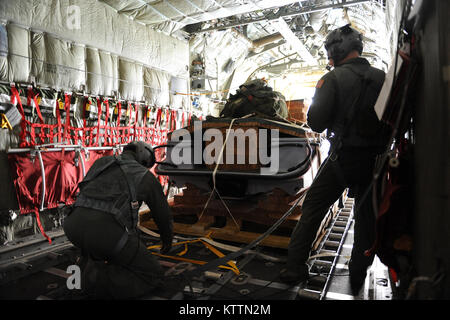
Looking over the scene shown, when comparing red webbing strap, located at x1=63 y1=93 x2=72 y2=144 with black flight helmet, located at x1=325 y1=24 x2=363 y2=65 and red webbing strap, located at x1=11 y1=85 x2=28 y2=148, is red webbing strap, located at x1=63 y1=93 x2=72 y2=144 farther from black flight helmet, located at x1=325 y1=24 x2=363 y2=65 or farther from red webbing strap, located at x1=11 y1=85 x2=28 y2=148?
black flight helmet, located at x1=325 y1=24 x2=363 y2=65

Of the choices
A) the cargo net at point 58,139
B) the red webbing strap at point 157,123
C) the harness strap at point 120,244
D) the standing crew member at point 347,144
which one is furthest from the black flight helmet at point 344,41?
the red webbing strap at point 157,123

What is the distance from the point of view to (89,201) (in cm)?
246

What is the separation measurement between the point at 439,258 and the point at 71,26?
618 centimetres

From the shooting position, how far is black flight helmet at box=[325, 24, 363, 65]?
2.66 meters

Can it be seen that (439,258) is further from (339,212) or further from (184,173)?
(339,212)

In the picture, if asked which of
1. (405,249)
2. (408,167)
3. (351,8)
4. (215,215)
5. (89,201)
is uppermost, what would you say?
(351,8)

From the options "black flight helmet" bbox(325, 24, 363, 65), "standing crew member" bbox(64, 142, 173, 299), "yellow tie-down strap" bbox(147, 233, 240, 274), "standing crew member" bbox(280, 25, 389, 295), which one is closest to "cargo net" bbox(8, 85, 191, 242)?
"yellow tie-down strap" bbox(147, 233, 240, 274)

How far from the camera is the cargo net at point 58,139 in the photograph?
14.6ft

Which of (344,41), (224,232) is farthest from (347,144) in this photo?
(224,232)

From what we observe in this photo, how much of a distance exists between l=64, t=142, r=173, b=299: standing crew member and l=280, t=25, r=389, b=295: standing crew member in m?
1.27

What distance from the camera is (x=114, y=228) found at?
238 centimetres

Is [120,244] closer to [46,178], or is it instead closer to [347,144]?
[347,144]

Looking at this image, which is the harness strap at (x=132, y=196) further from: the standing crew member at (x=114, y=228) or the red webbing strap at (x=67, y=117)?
the red webbing strap at (x=67, y=117)

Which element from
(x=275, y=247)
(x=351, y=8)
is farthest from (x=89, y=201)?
(x=351, y=8)
